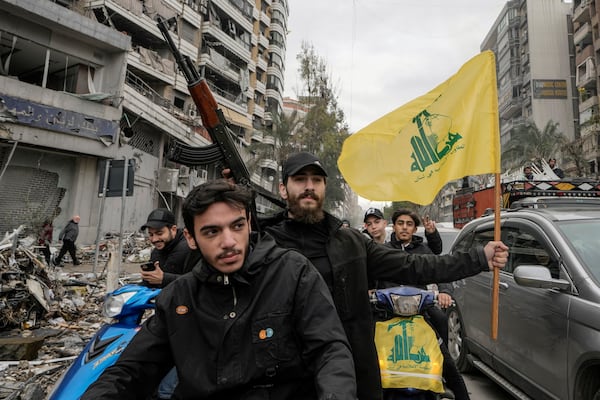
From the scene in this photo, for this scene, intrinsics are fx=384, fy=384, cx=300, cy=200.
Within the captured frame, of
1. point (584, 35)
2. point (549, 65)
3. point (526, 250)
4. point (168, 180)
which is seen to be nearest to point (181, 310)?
point (526, 250)

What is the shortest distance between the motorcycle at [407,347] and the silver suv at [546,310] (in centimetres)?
81

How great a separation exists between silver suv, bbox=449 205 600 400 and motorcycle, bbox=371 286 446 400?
806 mm

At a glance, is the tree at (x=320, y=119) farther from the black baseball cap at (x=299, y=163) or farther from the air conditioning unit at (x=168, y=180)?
the black baseball cap at (x=299, y=163)

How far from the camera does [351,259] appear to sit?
6.75 feet

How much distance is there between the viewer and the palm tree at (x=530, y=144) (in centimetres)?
2814

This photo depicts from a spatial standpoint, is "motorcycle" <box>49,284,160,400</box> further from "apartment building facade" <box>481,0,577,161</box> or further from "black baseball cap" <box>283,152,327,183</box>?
"apartment building facade" <box>481,0,577,161</box>

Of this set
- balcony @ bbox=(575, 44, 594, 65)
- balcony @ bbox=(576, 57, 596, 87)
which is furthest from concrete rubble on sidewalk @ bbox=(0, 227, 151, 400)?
balcony @ bbox=(575, 44, 594, 65)

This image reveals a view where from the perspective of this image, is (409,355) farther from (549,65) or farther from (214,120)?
(549,65)

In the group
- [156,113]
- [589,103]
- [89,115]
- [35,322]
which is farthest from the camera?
[589,103]

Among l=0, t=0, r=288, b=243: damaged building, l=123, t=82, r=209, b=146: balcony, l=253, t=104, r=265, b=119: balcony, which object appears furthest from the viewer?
l=253, t=104, r=265, b=119: balcony

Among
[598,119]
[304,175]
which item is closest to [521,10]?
[598,119]

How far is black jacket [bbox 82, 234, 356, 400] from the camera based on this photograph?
4.41 feet

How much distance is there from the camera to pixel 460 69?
9.11ft

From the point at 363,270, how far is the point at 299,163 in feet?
2.31
